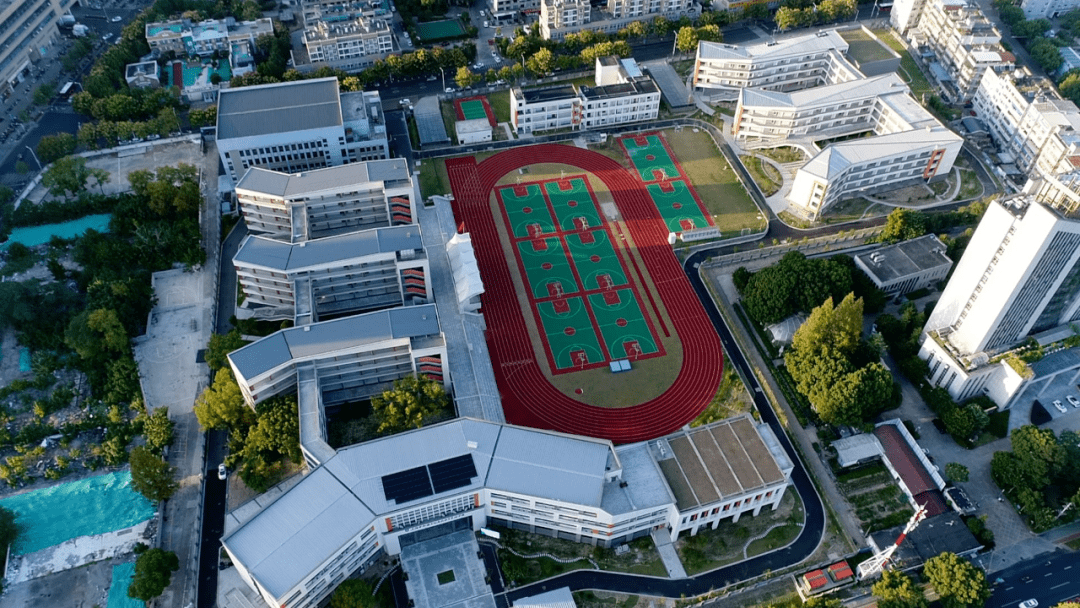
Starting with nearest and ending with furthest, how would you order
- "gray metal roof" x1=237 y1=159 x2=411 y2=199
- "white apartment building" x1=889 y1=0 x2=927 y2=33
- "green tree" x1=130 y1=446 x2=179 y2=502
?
"green tree" x1=130 y1=446 x2=179 y2=502 < "gray metal roof" x1=237 y1=159 x2=411 y2=199 < "white apartment building" x1=889 y1=0 x2=927 y2=33

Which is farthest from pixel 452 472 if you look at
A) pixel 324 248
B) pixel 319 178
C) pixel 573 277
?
pixel 319 178

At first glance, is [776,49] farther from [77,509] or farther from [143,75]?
[77,509]

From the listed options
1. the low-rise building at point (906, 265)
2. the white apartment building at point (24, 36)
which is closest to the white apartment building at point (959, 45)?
the low-rise building at point (906, 265)

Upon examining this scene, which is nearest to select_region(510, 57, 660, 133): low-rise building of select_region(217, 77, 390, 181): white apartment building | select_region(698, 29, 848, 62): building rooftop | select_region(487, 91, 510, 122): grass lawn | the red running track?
select_region(487, 91, 510, 122): grass lawn

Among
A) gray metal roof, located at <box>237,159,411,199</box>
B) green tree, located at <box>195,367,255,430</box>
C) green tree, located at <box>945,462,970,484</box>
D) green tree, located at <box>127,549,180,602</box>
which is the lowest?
green tree, located at <box>127,549,180,602</box>

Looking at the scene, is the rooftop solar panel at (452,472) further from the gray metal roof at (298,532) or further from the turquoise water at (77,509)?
the turquoise water at (77,509)

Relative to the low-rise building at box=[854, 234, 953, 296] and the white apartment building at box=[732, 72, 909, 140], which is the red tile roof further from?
the white apartment building at box=[732, 72, 909, 140]

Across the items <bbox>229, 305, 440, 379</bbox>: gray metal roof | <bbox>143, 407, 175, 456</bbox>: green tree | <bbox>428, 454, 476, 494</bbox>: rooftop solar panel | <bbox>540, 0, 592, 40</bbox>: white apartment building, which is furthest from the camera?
<bbox>540, 0, 592, 40</bbox>: white apartment building
